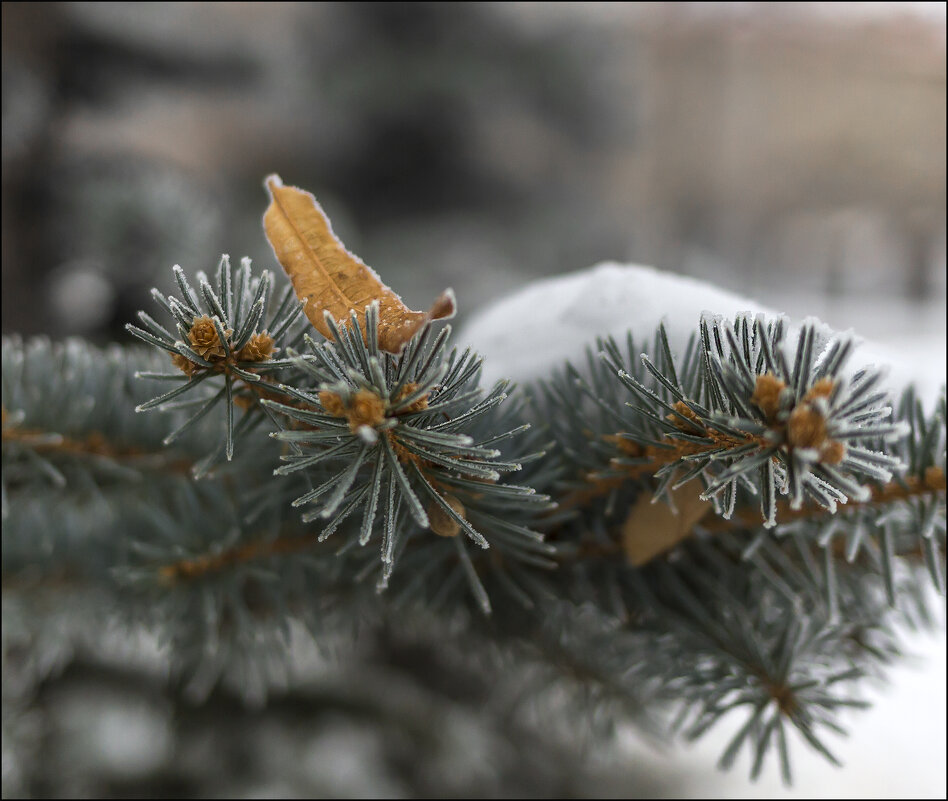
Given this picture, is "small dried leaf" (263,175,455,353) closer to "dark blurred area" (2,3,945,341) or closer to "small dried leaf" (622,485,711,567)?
"small dried leaf" (622,485,711,567)

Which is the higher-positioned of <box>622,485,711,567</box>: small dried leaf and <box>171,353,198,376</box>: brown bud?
<box>171,353,198,376</box>: brown bud

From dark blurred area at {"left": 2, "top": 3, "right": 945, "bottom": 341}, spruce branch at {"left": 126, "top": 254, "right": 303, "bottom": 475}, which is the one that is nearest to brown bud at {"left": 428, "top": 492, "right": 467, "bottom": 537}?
spruce branch at {"left": 126, "top": 254, "right": 303, "bottom": 475}

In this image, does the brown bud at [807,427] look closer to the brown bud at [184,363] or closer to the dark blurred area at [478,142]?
the brown bud at [184,363]

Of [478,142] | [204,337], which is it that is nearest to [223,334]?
[204,337]

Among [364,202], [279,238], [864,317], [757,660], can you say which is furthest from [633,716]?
[864,317]

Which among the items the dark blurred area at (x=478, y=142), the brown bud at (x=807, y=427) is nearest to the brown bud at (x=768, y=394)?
the brown bud at (x=807, y=427)

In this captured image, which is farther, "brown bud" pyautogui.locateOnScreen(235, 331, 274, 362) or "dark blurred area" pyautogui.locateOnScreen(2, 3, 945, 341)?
"dark blurred area" pyautogui.locateOnScreen(2, 3, 945, 341)

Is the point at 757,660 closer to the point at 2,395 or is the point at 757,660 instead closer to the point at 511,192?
the point at 2,395
